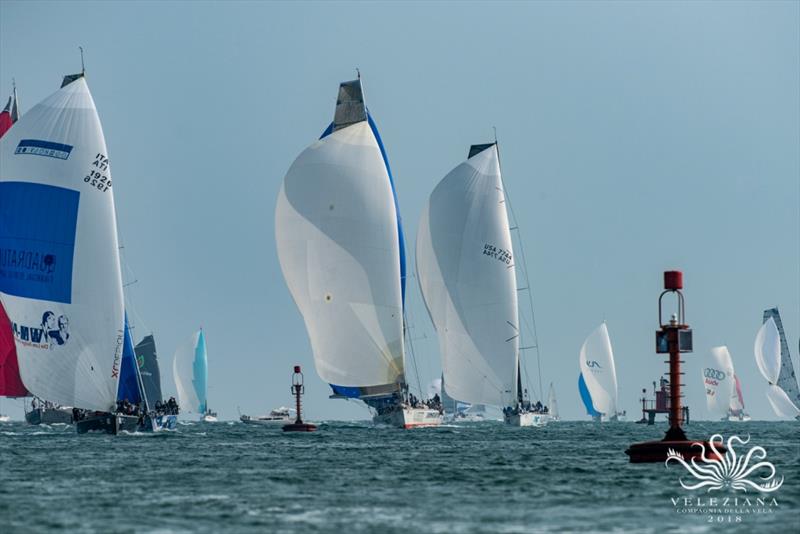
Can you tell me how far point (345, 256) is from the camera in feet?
278

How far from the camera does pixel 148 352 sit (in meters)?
120

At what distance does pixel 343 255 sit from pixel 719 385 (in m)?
101

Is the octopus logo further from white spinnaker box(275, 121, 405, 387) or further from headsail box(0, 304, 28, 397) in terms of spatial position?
headsail box(0, 304, 28, 397)

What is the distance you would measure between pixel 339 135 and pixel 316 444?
23.3 m

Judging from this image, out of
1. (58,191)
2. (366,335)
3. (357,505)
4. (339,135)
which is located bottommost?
(357,505)

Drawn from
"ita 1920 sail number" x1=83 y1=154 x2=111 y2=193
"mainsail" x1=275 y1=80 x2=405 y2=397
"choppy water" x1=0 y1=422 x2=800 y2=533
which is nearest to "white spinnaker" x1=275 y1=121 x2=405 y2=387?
"mainsail" x1=275 y1=80 x2=405 y2=397

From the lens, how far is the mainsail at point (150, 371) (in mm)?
118750

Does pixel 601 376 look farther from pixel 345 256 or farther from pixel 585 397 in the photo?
pixel 345 256

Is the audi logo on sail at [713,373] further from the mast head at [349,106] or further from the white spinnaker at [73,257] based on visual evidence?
the white spinnaker at [73,257]

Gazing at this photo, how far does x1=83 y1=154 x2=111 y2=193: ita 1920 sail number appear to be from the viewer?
6969 cm

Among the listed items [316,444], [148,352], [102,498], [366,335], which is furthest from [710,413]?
[102,498]

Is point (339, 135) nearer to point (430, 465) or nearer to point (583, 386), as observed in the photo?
point (430, 465)

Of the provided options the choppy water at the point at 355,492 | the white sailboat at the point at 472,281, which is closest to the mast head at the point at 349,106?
the white sailboat at the point at 472,281

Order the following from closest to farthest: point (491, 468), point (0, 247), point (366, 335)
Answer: point (491, 468), point (0, 247), point (366, 335)
